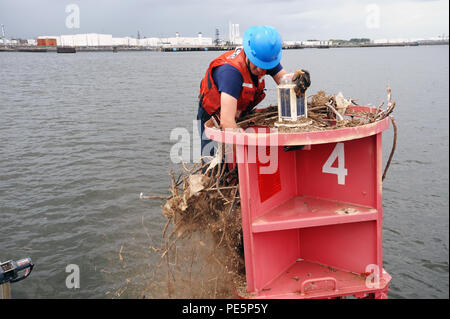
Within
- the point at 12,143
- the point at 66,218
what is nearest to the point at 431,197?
the point at 66,218

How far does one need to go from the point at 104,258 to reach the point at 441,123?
13.9 meters

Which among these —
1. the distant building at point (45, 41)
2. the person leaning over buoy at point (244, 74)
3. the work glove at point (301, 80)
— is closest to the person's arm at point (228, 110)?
the person leaning over buoy at point (244, 74)

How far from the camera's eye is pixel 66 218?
25.2 ft

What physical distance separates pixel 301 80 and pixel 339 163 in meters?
0.98

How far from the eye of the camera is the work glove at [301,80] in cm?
355

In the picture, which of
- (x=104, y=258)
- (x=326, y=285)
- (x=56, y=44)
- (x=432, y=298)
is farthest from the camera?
(x=56, y=44)

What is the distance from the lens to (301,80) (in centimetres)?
356

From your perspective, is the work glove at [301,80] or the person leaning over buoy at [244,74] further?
the person leaning over buoy at [244,74]

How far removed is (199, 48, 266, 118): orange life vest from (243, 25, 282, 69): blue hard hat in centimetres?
14

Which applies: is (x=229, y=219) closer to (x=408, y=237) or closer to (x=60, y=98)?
(x=408, y=237)

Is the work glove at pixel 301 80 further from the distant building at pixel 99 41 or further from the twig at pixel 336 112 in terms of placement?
the distant building at pixel 99 41

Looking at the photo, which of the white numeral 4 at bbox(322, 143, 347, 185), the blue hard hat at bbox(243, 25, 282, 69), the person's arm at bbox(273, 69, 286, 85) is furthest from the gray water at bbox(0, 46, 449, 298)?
the blue hard hat at bbox(243, 25, 282, 69)

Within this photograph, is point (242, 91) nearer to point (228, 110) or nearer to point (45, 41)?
point (228, 110)

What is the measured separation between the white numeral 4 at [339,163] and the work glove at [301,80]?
2.36ft
